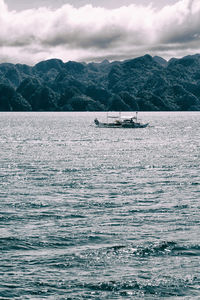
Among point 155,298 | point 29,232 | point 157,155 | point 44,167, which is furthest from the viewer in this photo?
point 157,155

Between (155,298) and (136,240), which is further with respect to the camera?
(136,240)

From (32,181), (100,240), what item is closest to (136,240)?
(100,240)

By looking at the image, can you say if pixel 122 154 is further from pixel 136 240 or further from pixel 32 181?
pixel 136 240

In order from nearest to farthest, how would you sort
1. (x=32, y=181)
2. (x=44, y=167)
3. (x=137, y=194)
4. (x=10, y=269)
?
(x=10, y=269) → (x=137, y=194) → (x=32, y=181) → (x=44, y=167)

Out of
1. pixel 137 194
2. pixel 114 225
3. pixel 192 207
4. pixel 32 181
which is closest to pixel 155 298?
pixel 114 225

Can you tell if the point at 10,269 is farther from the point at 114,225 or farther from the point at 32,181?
the point at 32,181

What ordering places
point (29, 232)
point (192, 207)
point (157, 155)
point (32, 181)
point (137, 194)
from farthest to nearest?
point (157, 155), point (32, 181), point (137, 194), point (192, 207), point (29, 232)

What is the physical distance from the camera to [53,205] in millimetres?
43156

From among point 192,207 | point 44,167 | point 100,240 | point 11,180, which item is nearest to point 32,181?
point 11,180

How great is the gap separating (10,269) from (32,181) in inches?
1292

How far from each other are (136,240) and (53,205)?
46.2 ft

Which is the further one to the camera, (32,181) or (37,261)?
(32,181)

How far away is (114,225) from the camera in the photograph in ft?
117

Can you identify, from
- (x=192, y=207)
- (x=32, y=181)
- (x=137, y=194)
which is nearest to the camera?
(x=192, y=207)
